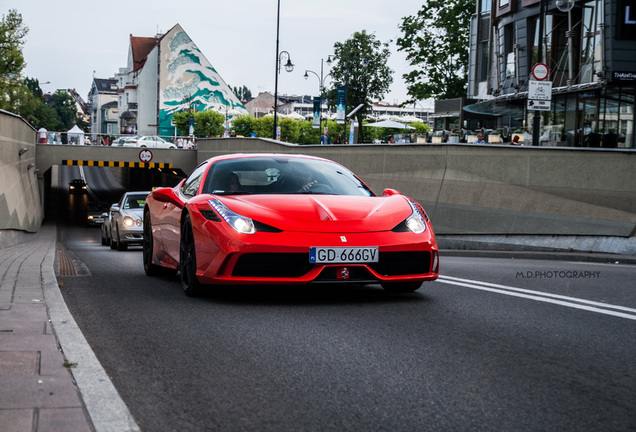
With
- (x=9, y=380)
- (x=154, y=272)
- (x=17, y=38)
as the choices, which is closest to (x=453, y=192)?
(x=154, y=272)

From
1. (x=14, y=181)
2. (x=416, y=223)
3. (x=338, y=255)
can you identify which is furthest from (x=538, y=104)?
(x=14, y=181)

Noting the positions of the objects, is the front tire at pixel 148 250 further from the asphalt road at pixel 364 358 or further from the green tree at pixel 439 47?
the green tree at pixel 439 47

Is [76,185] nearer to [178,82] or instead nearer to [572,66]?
[178,82]

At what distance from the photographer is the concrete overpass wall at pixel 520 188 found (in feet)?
49.1

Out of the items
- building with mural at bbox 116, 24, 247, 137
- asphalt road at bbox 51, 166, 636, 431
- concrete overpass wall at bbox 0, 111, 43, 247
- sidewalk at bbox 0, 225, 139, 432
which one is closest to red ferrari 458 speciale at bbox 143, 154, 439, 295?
asphalt road at bbox 51, 166, 636, 431

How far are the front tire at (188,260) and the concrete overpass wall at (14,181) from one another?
15.4m

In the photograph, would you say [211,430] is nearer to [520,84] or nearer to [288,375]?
[288,375]

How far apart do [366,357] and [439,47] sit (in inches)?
2015

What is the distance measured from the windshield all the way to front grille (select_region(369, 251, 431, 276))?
1.07m

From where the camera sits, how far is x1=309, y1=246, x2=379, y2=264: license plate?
6.08 meters

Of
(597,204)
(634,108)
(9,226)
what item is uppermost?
(634,108)

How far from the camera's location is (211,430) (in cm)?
313

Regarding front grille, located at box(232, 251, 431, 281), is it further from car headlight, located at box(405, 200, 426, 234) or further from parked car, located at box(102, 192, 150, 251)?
parked car, located at box(102, 192, 150, 251)

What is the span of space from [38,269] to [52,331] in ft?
15.6
